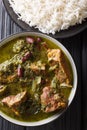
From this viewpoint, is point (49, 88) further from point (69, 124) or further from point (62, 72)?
point (69, 124)

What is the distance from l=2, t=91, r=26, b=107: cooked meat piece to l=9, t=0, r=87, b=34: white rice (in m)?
0.36

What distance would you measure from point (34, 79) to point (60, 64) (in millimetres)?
141

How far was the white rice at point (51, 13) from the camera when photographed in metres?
2.02

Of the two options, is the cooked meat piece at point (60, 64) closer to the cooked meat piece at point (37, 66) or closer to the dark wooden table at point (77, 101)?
the cooked meat piece at point (37, 66)

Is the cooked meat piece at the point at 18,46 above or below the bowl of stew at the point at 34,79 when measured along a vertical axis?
above

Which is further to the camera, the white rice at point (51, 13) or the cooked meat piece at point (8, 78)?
the white rice at point (51, 13)

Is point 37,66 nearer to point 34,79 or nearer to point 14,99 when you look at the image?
point 34,79

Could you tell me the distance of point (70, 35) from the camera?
6.56 ft

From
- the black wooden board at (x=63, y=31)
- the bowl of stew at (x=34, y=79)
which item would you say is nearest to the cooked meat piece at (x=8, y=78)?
the bowl of stew at (x=34, y=79)

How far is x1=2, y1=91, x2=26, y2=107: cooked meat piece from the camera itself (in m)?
1.85

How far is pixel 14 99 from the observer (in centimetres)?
187

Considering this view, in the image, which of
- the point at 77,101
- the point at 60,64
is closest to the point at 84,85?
the point at 77,101

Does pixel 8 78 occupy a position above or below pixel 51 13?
below

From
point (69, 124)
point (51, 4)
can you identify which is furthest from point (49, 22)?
point (69, 124)
